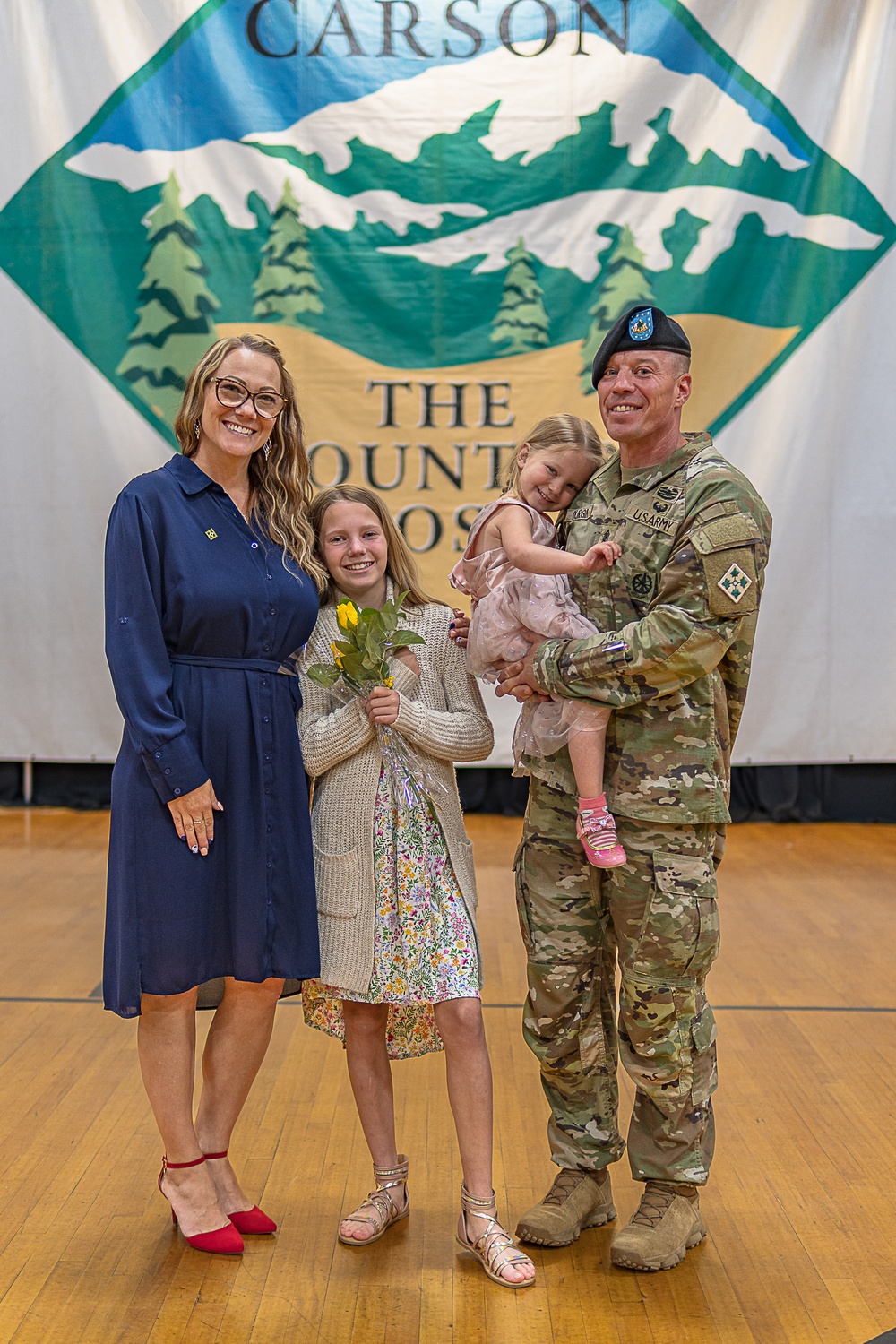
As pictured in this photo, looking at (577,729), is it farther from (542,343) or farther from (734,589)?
(542,343)

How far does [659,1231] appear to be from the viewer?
234 cm

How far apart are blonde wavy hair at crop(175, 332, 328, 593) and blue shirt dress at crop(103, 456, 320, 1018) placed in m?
0.04

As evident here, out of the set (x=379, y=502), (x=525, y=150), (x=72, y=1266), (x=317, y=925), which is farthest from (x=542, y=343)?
(x=72, y=1266)

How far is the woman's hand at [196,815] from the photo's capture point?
2.23 meters

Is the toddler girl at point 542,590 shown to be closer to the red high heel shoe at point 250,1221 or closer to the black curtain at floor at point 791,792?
the red high heel shoe at point 250,1221

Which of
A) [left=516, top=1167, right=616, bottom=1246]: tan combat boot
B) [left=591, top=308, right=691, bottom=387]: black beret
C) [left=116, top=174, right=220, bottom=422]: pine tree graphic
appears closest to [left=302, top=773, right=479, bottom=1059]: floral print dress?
[left=516, top=1167, right=616, bottom=1246]: tan combat boot

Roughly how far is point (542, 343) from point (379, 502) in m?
4.08

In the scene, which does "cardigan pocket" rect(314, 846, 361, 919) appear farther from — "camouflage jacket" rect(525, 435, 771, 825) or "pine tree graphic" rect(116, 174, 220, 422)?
"pine tree graphic" rect(116, 174, 220, 422)

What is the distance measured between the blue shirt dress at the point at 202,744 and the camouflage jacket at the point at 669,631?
50 cm

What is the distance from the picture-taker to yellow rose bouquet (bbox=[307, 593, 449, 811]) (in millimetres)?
2340

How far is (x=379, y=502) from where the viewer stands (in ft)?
8.34

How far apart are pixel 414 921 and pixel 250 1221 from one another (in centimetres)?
69

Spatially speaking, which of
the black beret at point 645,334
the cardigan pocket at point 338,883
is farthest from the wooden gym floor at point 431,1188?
the black beret at point 645,334

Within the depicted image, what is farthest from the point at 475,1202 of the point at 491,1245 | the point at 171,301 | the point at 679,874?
the point at 171,301
